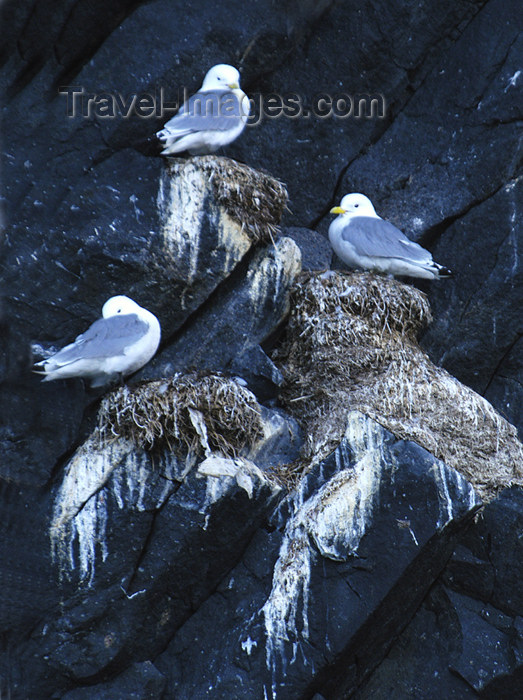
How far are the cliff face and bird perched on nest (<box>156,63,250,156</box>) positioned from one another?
0.23 m

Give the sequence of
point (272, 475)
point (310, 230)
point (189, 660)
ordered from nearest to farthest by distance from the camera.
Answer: point (189, 660)
point (272, 475)
point (310, 230)

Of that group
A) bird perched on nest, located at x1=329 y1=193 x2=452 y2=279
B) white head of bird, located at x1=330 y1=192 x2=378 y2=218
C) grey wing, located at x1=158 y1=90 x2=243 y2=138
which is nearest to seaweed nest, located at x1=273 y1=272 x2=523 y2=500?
bird perched on nest, located at x1=329 y1=193 x2=452 y2=279

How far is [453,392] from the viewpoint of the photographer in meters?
7.89

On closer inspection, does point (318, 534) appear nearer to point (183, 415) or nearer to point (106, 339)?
point (183, 415)

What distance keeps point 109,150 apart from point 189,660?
4.06 meters

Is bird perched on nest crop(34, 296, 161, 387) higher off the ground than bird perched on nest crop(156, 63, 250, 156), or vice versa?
bird perched on nest crop(156, 63, 250, 156)

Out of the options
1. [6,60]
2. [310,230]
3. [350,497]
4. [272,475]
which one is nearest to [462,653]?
[350,497]

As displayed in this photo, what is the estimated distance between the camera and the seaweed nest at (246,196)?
7.77 metres

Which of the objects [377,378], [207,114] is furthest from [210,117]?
[377,378]

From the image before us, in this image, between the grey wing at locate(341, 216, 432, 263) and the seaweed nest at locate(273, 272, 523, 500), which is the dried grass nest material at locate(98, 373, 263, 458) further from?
the grey wing at locate(341, 216, 432, 263)

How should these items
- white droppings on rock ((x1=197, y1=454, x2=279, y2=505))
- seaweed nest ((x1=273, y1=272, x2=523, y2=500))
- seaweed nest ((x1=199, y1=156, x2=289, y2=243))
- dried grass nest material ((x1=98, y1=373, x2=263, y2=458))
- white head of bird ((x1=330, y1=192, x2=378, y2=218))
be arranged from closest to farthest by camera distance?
white droppings on rock ((x1=197, y1=454, x2=279, y2=505)), dried grass nest material ((x1=98, y1=373, x2=263, y2=458)), seaweed nest ((x1=273, y1=272, x2=523, y2=500)), seaweed nest ((x1=199, y1=156, x2=289, y2=243)), white head of bird ((x1=330, y1=192, x2=378, y2=218))

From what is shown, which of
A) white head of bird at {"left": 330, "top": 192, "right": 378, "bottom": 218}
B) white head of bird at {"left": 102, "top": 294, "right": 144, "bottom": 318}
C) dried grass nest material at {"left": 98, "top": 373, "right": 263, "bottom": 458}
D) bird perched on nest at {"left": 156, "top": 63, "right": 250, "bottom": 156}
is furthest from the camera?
white head of bird at {"left": 330, "top": 192, "right": 378, "bottom": 218}

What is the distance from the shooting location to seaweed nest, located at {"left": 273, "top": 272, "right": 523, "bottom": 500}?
7.40 metres

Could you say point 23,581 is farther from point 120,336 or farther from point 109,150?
point 109,150
